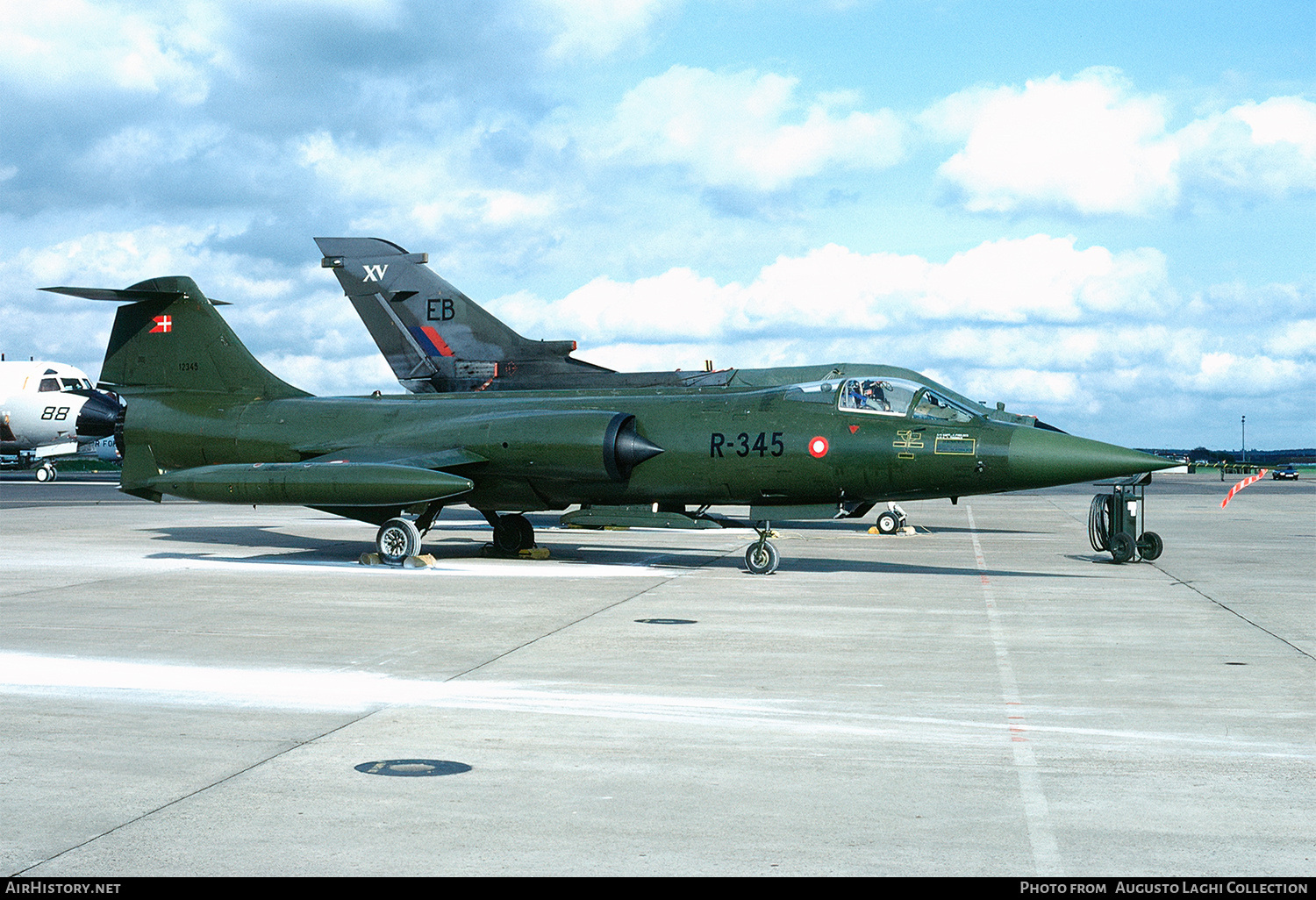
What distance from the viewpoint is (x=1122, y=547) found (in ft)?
65.2

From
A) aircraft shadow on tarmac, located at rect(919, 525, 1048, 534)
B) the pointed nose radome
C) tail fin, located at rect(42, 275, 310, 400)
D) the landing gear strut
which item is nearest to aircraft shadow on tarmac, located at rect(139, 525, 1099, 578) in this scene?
the landing gear strut

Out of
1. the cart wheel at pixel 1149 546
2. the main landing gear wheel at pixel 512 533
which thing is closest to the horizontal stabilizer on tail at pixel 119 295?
the main landing gear wheel at pixel 512 533

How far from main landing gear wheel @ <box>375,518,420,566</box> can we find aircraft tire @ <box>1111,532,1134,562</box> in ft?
35.8

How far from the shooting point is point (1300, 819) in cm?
564

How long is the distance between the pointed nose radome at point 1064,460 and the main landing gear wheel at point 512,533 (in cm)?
802

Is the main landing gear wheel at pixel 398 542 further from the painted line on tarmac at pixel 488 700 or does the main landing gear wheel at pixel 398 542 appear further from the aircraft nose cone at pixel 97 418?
the aircraft nose cone at pixel 97 418

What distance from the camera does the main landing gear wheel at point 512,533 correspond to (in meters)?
20.6

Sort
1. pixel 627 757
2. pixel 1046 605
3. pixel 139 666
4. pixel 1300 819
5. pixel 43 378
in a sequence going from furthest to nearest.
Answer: pixel 43 378
pixel 1046 605
pixel 139 666
pixel 627 757
pixel 1300 819

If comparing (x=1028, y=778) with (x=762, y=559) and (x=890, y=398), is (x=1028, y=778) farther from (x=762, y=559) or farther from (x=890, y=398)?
(x=890, y=398)

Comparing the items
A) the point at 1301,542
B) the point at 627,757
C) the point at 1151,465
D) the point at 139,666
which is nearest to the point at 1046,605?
the point at 1151,465

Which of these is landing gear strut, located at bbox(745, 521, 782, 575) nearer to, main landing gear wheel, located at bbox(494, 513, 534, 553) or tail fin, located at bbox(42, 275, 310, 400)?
main landing gear wheel, located at bbox(494, 513, 534, 553)

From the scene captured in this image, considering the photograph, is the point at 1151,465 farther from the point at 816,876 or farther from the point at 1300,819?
the point at 816,876

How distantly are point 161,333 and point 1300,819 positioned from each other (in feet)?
67.1

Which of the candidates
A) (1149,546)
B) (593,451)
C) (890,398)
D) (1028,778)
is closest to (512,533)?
(593,451)
